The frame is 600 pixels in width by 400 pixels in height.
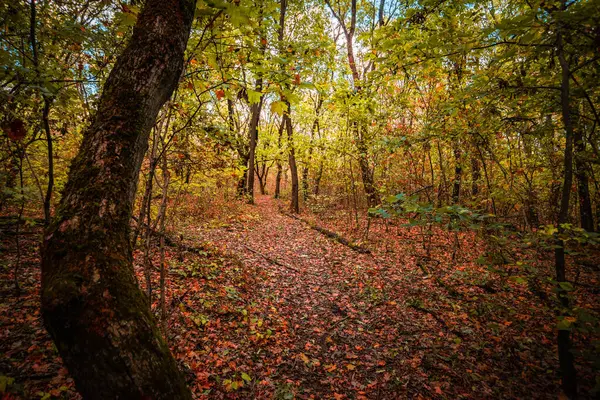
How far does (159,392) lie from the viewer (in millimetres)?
1199

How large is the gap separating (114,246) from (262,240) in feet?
25.2

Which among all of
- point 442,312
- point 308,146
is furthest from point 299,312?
point 308,146

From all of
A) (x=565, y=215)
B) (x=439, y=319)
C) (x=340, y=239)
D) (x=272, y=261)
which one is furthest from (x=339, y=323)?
(x=340, y=239)

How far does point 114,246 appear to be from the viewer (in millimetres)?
1492

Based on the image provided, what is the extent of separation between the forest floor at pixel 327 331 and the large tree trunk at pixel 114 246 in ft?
3.81

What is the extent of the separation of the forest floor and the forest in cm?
4

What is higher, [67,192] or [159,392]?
[67,192]

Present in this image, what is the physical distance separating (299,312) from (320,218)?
9414 millimetres

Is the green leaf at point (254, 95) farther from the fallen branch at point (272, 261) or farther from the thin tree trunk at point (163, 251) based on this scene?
A: the fallen branch at point (272, 261)

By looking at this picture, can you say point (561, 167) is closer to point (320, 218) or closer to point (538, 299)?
point (538, 299)

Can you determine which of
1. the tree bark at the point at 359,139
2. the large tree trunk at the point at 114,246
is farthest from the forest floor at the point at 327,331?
the tree bark at the point at 359,139

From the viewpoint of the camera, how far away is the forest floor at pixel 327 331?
133 inches

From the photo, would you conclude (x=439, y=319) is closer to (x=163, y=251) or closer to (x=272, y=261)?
(x=272, y=261)

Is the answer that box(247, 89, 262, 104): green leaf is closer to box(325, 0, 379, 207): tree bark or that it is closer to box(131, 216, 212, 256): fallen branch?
box(131, 216, 212, 256): fallen branch
